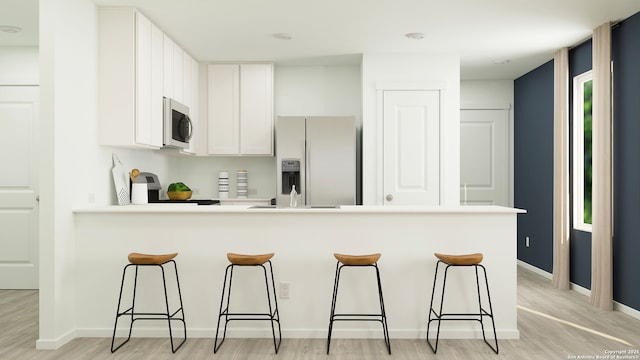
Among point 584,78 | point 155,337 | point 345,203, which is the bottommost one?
point 155,337

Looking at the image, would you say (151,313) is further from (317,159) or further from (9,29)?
(9,29)

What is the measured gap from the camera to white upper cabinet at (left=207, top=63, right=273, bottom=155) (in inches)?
Answer: 226

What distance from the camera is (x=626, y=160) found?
4180 millimetres

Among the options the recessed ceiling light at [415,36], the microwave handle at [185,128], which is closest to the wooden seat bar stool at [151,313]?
the microwave handle at [185,128]

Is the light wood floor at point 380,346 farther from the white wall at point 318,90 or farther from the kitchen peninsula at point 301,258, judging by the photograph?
the white wall at point 318,90

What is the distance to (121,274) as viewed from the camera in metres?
3.55

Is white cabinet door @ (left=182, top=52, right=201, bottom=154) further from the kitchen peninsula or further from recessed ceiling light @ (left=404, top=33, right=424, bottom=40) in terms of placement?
recessed ceiling light @ (left=404, top=33, right=424, bottom=40)

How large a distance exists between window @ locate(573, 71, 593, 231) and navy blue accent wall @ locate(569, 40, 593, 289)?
0.16ft

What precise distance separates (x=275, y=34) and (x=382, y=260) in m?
2.52

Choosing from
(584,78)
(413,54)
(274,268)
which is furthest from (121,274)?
(584,78)

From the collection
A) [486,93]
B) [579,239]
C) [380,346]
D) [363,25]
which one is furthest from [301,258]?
[486,93]

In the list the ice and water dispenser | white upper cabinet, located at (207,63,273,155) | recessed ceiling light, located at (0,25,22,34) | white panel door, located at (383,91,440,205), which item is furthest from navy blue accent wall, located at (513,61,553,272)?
recessed ceiling light, located at (0,25,22,34)

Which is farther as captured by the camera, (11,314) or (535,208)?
(535,208)

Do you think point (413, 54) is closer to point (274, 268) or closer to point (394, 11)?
point (394, 11)
